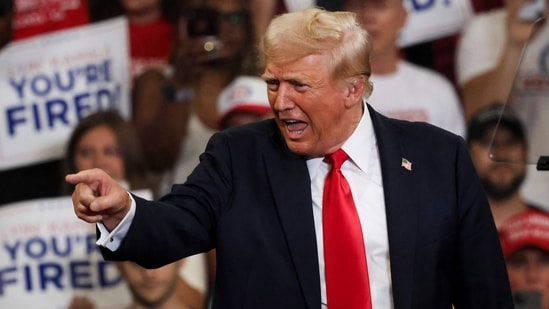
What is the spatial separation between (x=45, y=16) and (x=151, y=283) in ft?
3.10

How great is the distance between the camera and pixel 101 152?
3584 mm

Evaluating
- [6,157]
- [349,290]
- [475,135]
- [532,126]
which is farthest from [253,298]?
[6,157]

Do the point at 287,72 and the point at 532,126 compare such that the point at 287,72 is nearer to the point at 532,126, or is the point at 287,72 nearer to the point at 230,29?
the point at 532,126

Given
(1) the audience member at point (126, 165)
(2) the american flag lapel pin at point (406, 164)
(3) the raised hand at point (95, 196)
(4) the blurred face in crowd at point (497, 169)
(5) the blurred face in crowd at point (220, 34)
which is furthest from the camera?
(1) the audience member at point (126, 165)

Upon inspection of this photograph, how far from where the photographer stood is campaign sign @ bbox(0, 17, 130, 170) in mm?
3564

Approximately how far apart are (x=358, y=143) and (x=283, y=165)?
0.16 meters

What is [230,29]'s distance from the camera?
344 centimetres

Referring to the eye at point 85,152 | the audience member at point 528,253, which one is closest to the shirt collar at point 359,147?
the audience member at point 528,253

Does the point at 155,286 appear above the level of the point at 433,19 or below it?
below

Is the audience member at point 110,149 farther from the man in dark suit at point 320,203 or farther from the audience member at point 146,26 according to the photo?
the man in dark suit at point 320,203

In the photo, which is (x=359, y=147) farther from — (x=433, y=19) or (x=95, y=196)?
(x=433, y=19)

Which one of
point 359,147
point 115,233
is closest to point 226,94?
point 359,147

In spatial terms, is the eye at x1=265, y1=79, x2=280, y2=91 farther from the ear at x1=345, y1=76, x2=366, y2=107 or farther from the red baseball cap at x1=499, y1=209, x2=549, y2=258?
the red baseball cap at x1=499, y1=209, x2=549, y2=258

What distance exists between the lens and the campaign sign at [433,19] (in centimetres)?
329
